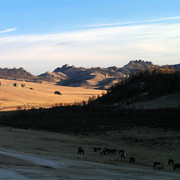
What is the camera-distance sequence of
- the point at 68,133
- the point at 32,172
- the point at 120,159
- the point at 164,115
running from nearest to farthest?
the point at 32,172
the point at 120,159
the point at 68,133
the point at 164,115

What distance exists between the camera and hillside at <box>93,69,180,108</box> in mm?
71625

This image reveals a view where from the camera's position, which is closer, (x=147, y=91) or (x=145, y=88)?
(x=147, y=91)

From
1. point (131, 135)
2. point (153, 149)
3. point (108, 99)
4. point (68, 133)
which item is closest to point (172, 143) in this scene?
point (153, 149)

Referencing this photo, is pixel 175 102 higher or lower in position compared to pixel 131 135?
higher

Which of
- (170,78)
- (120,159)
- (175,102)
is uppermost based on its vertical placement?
(170,78)

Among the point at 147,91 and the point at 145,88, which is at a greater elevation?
the point at 145,88

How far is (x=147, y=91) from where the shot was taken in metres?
82.3

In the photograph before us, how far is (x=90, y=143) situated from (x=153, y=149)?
5.38 metres

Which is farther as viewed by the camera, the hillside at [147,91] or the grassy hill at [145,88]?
the grassy hill at [145,88]

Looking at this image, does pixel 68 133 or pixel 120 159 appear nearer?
pixel 120 159

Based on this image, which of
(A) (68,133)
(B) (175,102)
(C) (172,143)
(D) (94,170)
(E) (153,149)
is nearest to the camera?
(D) (94,170)

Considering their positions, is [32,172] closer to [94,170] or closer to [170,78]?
[94,170]

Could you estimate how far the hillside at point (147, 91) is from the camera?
7162cm

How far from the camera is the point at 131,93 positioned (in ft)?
278
